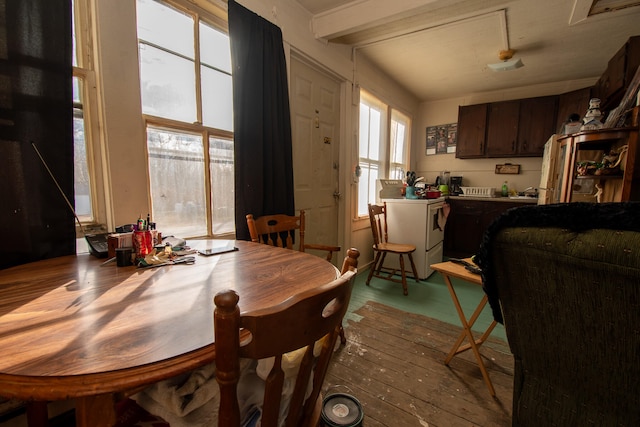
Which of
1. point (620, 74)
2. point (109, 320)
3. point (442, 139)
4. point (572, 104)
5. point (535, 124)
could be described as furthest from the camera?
point (442, 139)

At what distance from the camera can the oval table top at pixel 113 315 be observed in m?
0.48

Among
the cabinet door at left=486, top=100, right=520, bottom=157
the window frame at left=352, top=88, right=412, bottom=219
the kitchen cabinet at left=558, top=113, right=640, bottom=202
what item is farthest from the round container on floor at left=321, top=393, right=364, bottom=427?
the cabinet door at left=486, top=100, right=520, bottom=157

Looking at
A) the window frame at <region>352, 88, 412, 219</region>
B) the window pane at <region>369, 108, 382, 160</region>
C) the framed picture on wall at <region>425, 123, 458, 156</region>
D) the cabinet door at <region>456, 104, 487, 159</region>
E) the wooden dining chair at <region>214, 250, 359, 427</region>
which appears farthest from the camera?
the framed picture on wall at <region>425, 123, 458, 156</region>

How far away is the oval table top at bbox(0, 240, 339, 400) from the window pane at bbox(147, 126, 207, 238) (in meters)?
0.55

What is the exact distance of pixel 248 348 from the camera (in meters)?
0.48

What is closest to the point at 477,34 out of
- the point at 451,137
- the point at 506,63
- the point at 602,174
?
the point at 506,63

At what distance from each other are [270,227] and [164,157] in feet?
2.58

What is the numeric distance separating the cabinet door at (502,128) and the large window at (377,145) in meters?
1.24

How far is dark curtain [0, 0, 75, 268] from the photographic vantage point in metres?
1.04

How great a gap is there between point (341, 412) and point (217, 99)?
1.98 m

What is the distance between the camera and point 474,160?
453 cm

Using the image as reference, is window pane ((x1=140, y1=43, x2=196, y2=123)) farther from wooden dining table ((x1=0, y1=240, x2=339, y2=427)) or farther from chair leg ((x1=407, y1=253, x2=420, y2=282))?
chair leg ((x1=407, y1=253, x2=420, y2=282))

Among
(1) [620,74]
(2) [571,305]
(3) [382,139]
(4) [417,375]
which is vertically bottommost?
(4) [417,375]

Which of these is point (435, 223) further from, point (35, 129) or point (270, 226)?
point (35, 129)
